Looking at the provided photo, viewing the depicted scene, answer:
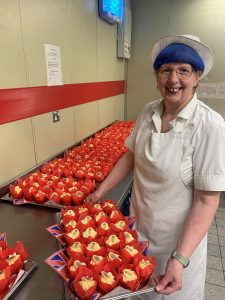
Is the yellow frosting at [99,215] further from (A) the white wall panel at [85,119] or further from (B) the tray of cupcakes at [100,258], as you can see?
(A) the white wall panel at [85,119]

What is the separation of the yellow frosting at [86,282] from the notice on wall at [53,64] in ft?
5.00

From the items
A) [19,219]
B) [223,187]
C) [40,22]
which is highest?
[40,22]

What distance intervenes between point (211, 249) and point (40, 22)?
245cm

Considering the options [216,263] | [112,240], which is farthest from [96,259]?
[216,263]

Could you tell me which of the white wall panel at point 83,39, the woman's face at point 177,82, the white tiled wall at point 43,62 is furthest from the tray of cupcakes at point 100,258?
the white wall panel at point 83,39

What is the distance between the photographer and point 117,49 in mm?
3525

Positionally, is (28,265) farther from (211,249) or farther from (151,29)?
(151,29)

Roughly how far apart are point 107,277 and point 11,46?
1408 millimetres

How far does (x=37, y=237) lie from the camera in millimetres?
1105

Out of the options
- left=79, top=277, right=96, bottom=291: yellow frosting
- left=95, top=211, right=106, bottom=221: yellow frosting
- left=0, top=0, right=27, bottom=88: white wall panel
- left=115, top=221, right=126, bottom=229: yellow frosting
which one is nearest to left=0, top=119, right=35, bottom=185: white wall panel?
left=0, top=0, right=27, bottom=88: white wall panel

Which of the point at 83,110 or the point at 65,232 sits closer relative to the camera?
the point at 65,232

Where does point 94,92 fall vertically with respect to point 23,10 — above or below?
below

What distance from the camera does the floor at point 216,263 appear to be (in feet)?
6.14

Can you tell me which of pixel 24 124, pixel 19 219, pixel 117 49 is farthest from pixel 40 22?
pixel 117 49
